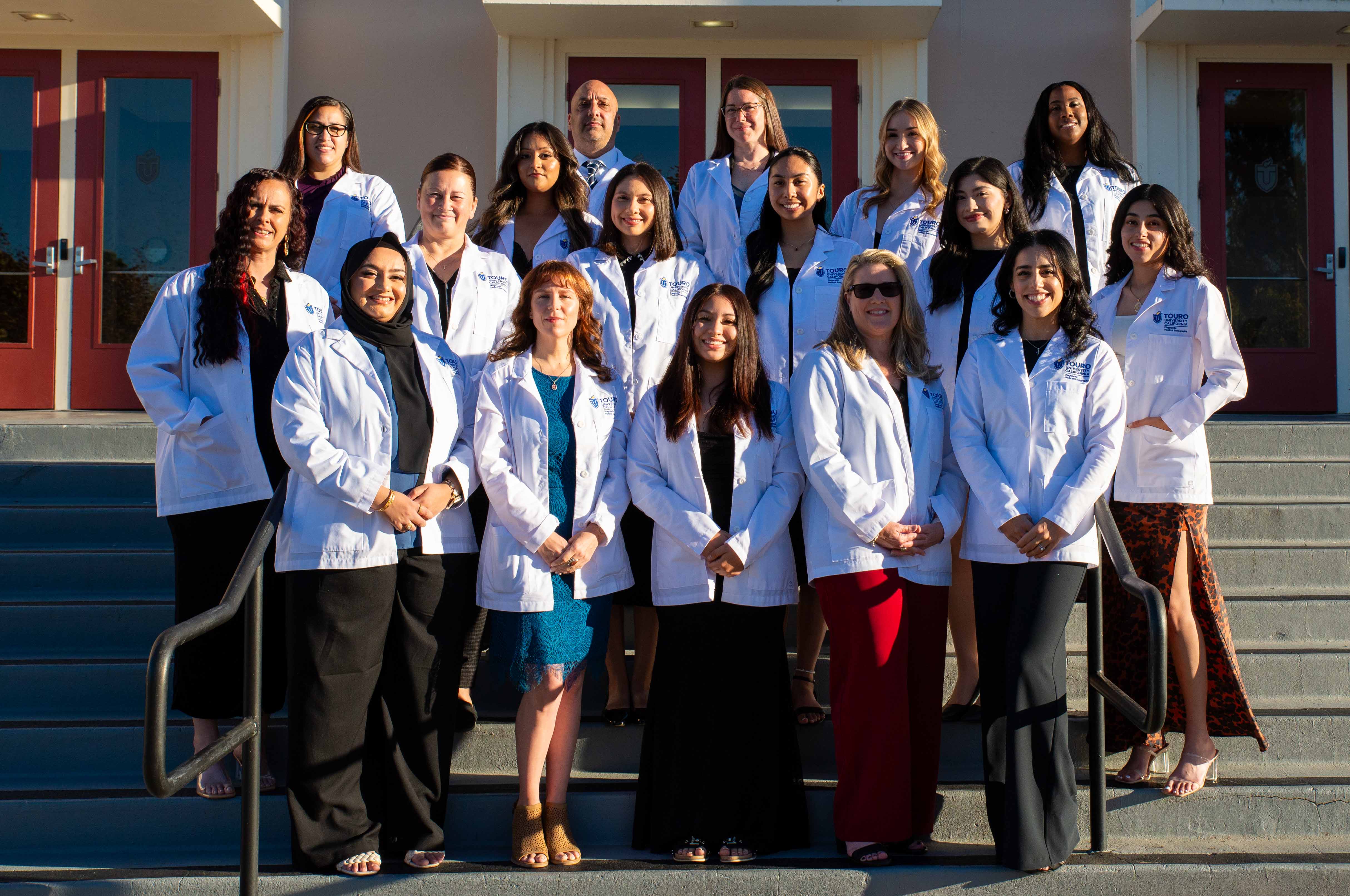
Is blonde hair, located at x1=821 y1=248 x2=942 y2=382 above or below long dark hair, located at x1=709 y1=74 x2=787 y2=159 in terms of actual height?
below

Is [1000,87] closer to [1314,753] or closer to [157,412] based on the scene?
[1314,753]

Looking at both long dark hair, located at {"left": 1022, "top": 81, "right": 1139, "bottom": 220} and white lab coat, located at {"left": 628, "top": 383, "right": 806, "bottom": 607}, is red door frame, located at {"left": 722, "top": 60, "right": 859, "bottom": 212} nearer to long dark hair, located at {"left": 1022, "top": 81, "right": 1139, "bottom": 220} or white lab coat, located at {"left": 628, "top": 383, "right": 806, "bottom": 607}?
long dark hair, located at {"left": 1022, "top": 81, "right": 1139, "bottom": 220}

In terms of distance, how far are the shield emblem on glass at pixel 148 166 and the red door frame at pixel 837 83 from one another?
4.04 m

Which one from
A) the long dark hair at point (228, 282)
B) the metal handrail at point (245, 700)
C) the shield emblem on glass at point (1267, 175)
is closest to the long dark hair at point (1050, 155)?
the long dark hair at point (228, 282)

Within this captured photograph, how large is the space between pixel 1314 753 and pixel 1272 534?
4.06 feet

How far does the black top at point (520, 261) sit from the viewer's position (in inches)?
180

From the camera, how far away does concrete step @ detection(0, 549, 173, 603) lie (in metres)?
4.63

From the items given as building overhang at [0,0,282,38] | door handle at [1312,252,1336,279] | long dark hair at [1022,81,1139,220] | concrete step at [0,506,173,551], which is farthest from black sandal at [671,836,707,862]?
door handle at [1312,252,1336,279]

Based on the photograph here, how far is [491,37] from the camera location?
7574 millimetres

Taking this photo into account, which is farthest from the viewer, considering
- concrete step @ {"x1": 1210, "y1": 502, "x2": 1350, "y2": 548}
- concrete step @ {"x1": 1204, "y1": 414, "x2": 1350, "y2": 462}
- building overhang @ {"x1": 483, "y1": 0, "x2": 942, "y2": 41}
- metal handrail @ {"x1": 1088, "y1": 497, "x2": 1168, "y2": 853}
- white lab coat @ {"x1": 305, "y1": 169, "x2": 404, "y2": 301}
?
building overhang @ {"x1": 483, "y1": 0, "x2": 942, "y2": 41}

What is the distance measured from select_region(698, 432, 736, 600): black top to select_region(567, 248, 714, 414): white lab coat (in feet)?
2.01

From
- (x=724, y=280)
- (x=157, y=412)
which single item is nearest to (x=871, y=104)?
(x=724, y=280)

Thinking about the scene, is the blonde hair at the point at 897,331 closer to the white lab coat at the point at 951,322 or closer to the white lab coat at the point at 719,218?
the white lab coat at the point at 951,322

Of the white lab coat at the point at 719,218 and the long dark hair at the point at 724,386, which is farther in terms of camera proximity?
the white lab coat at the point at 719,218
